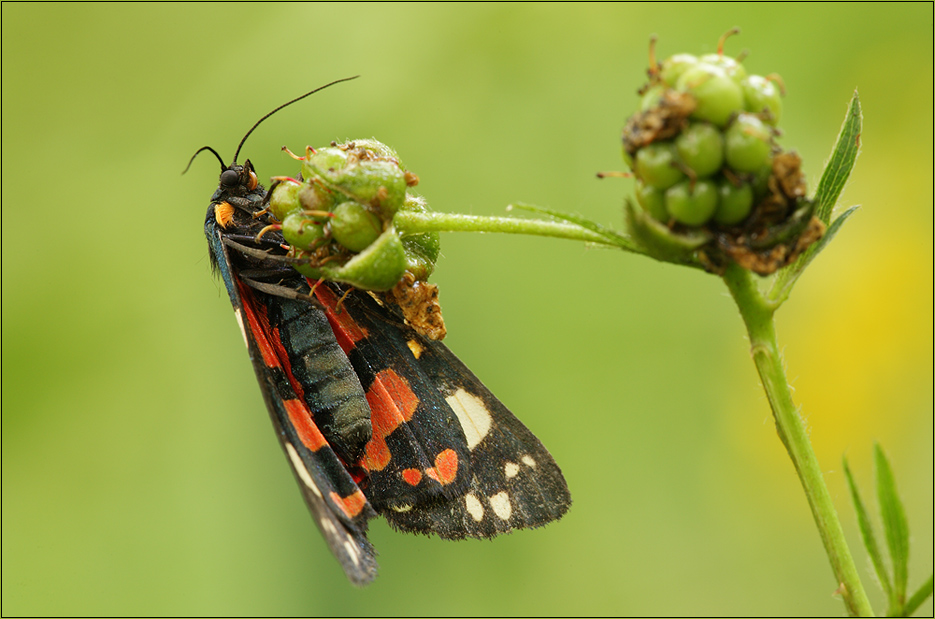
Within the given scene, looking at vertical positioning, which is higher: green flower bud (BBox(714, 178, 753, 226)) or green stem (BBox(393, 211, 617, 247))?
green flower bud (BBox(714, 178, 753, 226))

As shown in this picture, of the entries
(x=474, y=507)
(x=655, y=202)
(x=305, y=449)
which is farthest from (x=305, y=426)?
(x=655, y=202)

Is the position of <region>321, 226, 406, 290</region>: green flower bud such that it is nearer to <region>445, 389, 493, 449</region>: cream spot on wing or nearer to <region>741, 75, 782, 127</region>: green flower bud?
<region>741, 75, 782, 127</region>: green flower bud

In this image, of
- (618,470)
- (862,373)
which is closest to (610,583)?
(618,470)

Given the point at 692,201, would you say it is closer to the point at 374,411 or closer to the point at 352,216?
the point at 352,216

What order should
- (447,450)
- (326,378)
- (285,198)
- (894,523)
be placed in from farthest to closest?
(447,450) < (326,378) < (285,198) < (894,523)

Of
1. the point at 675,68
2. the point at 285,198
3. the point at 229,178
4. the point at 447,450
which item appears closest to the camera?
the point at 675,68

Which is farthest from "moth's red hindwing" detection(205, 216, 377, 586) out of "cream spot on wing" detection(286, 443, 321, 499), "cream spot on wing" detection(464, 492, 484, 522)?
"cream spot on wing" detection(464, 492, 484, 522)

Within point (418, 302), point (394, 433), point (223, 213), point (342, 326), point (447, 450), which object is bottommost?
point (447, 450)
